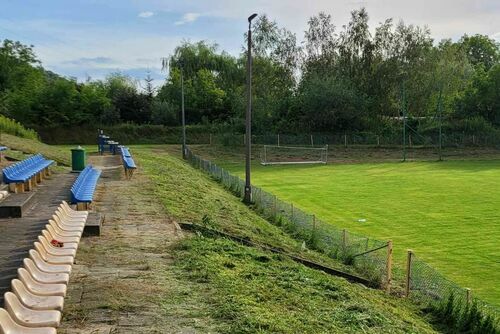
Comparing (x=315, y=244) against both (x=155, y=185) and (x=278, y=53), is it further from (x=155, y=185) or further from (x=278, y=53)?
(x=278, y=53)

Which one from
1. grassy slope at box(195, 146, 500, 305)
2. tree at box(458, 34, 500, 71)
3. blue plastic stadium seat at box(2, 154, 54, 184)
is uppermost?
tree at box(458, 34, 500, 71)

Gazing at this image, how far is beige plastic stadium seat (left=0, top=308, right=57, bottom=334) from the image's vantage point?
5.35 meters

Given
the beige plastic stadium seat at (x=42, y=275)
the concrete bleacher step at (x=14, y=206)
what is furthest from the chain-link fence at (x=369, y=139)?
the beige plastic stadium seat at (x=42, y=275)

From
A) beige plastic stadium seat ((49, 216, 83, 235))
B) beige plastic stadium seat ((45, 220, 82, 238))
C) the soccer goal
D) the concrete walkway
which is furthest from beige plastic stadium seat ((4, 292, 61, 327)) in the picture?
the soccer goal

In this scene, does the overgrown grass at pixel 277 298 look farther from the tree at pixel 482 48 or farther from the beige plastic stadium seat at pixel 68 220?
the tree at pixel 482 48

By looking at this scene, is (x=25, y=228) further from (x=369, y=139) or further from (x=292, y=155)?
(x=369, y=139)

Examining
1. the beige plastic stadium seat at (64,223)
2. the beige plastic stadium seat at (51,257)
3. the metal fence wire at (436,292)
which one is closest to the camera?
the beige plastic stadium seat at (51,257)

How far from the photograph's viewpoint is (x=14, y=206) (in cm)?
1338

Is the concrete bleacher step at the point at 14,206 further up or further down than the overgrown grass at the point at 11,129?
further down

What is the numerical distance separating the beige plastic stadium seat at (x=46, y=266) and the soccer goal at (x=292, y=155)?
152ft

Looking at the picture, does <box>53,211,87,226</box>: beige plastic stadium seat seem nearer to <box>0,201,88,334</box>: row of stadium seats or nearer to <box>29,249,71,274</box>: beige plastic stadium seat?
<box>0,201,88,334</box>: row of stadium seats

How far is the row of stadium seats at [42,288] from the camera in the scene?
5.81m

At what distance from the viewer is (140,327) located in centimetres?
711

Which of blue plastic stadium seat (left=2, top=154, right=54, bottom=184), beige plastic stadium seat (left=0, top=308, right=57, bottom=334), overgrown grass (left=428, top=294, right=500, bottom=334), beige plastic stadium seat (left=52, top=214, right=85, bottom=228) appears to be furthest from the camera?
blue plastic stadium seat (left=2, top=154, right=54, bottom=184)
